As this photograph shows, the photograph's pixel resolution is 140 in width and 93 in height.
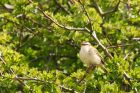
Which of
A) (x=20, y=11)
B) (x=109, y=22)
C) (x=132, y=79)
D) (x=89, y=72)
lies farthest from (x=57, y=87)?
(x=109, y=22)

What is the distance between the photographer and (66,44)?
23.6 feet

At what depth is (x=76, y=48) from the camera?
716cm

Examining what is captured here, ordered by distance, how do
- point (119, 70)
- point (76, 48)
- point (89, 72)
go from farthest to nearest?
point (76, 48), point (89, 72), point (119, 70)

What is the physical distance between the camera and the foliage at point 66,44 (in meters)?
5.04

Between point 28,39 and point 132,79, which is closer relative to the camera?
point 132,79

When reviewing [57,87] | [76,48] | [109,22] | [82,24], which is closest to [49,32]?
[76,48]

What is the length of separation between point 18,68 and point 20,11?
1591mm

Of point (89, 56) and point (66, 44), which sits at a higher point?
point (89, 56)

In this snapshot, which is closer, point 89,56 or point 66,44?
point 89,56

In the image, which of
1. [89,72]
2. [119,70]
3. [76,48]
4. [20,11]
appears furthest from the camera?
[76,48]

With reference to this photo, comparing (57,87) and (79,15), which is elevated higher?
(79,15)

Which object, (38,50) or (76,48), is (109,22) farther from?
(38,50)

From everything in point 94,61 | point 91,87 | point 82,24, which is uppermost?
point 82,24

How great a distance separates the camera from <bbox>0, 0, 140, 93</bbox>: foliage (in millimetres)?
5043
